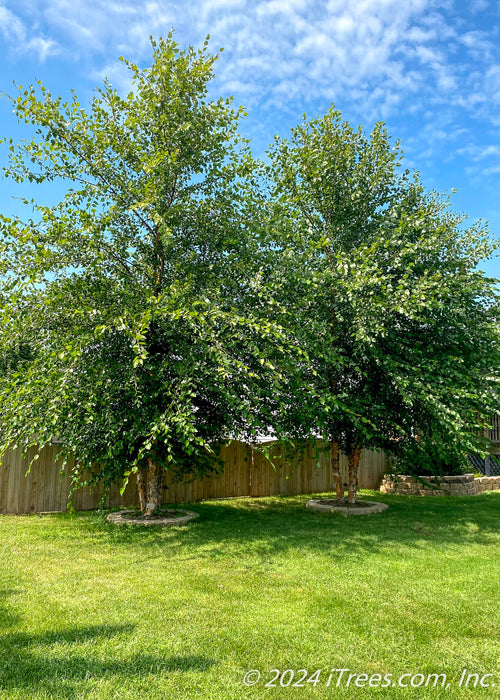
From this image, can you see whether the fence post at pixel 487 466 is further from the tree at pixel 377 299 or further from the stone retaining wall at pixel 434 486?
the tree at pixel 377 299

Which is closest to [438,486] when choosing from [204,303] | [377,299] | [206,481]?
[206,481]

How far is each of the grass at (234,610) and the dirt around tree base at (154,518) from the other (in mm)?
385

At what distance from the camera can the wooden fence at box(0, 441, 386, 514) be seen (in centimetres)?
941

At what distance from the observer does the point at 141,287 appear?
839 cm

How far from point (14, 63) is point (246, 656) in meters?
9.04

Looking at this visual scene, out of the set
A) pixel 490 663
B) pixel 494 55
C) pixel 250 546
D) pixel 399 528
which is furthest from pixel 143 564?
pixel 494 55

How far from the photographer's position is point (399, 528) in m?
8.59

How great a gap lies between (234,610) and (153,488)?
4992 mm

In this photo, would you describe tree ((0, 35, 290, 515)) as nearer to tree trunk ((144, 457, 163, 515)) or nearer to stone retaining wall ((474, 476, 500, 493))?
tree trunk ((144, 457, 163, 515))

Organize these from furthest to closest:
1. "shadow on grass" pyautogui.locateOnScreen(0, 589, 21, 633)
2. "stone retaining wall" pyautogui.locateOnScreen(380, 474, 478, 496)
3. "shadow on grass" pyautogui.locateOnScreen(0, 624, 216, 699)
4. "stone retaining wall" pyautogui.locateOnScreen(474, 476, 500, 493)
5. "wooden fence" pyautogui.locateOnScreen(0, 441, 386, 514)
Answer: "stone retaining wall" pyautogui.locateOnScreen(474, 476, 500, 493) → "stone retaining wall" pyautogui.locateOnScreen(380, 474, 478, 496) → "wooden fence" pyautogui.locateOnScreen(0, 441, 386, 514) → "shadow on grass" pyautogui.locateOnScreen(0, 589, 21, 633) → "shadow on grass" pyautogui.locateOnScreen(0, 624, 216, 699)

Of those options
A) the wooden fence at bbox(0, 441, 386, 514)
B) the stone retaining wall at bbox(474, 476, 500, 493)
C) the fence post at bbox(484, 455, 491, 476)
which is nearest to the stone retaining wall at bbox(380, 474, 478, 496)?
the stone retaining wall at bbox(474, 476, 500, 493)

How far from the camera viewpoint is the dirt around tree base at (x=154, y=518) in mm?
8477

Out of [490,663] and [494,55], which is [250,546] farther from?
[494,55]

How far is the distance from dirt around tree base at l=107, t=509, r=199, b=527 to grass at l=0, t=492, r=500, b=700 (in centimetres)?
38
